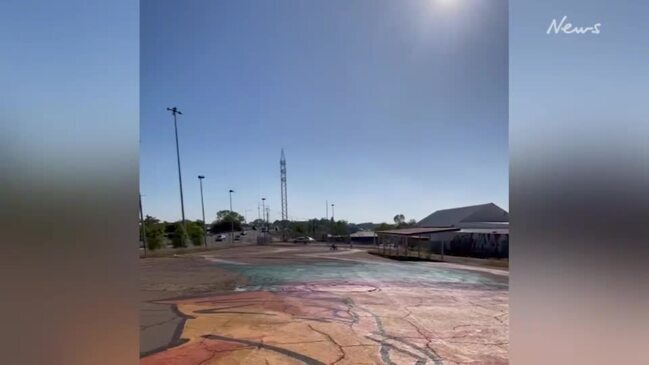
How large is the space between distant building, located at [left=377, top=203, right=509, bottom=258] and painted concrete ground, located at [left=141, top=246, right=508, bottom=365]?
9.55 metres

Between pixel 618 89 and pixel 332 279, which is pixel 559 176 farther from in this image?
pixel 332 279

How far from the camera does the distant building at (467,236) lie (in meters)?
19.0

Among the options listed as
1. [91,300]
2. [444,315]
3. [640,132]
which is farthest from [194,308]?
[640,132]

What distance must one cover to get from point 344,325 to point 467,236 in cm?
1848

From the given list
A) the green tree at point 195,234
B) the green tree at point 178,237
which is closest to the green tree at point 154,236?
the green tree at point 178,237

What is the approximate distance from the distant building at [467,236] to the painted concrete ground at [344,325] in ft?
31.3

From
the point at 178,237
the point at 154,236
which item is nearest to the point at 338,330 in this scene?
the point at 154,236

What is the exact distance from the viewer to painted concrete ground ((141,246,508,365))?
4043 millimetres

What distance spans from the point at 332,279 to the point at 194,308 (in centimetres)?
521

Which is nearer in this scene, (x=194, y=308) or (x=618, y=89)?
(x=618, y=89)

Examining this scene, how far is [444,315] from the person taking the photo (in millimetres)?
6180

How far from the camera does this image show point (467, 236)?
71.6ft

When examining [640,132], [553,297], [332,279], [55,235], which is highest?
[640,132]

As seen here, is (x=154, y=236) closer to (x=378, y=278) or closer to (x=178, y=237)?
(x=178, y=237)
